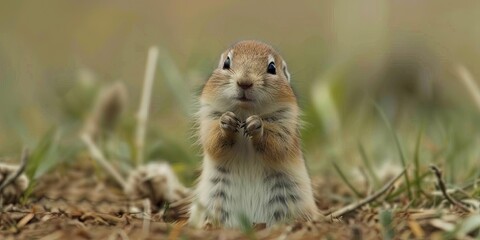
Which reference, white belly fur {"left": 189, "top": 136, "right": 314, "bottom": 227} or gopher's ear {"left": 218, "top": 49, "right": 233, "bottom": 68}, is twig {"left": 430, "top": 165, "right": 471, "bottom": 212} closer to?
white belly fur {"left": 189, "top": 136, "right": 314, "bottom": 227}

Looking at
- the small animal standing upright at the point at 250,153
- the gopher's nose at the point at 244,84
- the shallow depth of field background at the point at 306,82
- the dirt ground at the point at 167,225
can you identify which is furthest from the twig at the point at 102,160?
the gopher's nose at the point at 244,84

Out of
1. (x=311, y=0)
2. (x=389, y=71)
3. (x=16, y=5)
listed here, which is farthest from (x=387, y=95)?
(x=311, y=0)

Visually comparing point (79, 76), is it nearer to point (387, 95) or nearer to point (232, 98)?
point (387, 95)

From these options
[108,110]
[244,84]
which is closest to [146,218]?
[244,84]

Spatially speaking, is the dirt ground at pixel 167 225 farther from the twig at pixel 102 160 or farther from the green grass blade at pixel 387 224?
the twig at pixel 102 160

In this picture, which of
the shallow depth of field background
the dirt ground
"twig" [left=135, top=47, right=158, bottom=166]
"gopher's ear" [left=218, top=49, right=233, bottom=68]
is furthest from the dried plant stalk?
"gopher's ear" [left=218, top=49, right=233, bottom=68]
